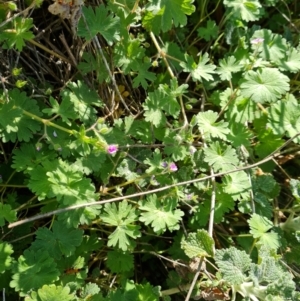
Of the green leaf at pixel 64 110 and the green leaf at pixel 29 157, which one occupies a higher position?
the green leaf at pixel 64 110

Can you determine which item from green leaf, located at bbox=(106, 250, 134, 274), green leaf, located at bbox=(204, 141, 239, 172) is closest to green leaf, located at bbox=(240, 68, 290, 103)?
A: green leaf, located at bbox=(204, 141, 239, 172)

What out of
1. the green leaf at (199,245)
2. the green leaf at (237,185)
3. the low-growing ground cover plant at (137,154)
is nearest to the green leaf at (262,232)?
the low-growing ground cover plant at (137,154)

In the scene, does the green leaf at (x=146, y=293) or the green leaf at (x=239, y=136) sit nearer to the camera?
the green leaf at (x=146, y=293)

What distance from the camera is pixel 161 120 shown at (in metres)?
2.10

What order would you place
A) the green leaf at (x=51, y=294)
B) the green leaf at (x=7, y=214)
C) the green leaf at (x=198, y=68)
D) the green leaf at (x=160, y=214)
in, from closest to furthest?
the green leaf at (x=51, y=294) < the green leaf at (x=7, y=214) < the green leaf at (x=160, y=214) < the green leaf at (x=198, y=68)

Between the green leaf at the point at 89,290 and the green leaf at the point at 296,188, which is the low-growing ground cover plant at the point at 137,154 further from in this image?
the green leaf at the point at 296,188

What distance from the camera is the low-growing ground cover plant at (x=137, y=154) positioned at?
1.89m

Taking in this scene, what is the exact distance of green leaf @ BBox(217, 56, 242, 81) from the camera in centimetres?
229

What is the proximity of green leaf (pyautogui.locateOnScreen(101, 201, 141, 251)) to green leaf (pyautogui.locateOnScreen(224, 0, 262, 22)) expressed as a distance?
42.0 inches

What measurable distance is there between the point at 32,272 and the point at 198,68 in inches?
45.7

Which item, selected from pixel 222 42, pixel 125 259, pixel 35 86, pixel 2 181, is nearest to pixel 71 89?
pixel 35 86

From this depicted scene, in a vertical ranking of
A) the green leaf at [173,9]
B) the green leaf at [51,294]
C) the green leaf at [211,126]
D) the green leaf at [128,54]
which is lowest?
the green leaf at [51,294]

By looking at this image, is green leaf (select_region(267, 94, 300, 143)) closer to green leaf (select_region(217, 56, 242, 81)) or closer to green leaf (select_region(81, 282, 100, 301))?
green leaf (select_region(217, 56, 242, 81))

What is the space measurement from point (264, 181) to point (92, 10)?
3.69 ft
